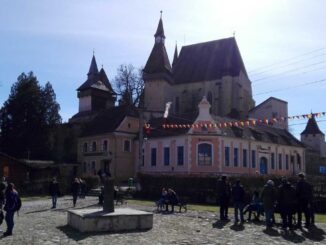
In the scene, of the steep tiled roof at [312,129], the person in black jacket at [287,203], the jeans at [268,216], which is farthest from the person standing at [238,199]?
the steep tiled roof at [312,129]

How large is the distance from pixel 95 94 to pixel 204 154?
3237 cm

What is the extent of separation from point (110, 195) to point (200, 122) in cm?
2888

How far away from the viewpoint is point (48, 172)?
4806 centimetres

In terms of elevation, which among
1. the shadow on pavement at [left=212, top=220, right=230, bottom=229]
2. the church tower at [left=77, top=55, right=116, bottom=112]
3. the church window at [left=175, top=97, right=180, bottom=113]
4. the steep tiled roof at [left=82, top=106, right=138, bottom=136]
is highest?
the church tower at [left=77, top=55, right=116, bottom=112]

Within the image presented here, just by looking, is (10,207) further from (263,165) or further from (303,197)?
(263,165)

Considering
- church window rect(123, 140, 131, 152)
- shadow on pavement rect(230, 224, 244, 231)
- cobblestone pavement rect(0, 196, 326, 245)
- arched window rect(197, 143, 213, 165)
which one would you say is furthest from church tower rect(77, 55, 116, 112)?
shadow on pavement rect(230, 224, 244, 231)

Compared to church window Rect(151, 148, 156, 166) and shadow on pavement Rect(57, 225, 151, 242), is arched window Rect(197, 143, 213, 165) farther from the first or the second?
shadow on pavement Rect(57, 225, 151, 242)

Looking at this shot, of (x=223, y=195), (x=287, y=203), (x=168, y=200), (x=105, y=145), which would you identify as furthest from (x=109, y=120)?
(x=287, y=203)

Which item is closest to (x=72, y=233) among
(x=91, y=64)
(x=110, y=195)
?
(x=110, y=195)

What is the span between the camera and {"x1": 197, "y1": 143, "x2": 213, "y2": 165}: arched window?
4522cm

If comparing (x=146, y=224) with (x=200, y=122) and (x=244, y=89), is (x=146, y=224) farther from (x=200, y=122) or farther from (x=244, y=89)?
(x=244, y=89)

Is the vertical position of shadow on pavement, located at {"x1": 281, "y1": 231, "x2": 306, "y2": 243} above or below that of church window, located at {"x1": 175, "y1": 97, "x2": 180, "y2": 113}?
below

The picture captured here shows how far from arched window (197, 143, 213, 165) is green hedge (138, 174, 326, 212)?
35.4ft

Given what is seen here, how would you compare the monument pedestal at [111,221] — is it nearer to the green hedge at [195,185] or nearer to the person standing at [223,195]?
the person standing at [223,195]
